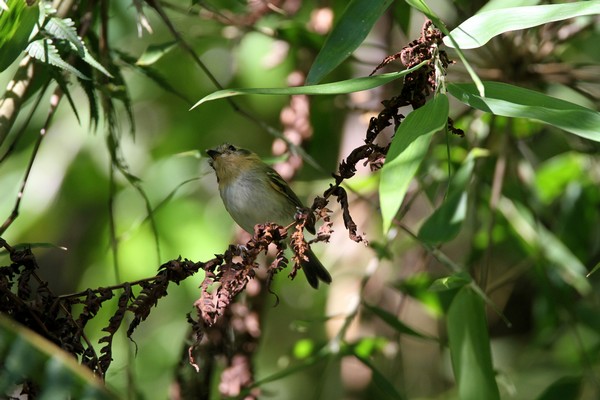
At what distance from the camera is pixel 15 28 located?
7.57 ft

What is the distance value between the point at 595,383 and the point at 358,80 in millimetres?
2128

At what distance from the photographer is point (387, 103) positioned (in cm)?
210

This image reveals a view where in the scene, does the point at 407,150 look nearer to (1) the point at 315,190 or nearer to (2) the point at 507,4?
(2) the point at 507,4

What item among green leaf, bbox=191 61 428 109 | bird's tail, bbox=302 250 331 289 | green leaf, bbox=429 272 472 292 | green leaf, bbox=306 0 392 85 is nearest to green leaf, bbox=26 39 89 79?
green leaf, bbox=191 61 428 109

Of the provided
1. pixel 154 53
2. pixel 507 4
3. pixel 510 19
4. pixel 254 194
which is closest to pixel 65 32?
pixel 154 53

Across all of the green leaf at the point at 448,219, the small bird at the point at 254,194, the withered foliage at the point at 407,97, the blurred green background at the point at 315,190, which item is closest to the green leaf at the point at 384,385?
the blurred green background at the point at 315,190

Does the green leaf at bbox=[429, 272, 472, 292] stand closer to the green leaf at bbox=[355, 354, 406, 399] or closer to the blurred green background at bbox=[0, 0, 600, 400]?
the green leaf at bbox=[355, 354, 406, 399]

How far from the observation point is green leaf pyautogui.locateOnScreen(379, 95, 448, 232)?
180cm

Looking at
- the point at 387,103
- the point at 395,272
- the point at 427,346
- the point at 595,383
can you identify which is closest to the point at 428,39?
the point at 387,103

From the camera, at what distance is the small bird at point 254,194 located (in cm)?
384

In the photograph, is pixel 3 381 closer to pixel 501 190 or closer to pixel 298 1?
pixel 501 190

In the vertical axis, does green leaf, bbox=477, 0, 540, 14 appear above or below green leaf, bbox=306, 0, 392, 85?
above

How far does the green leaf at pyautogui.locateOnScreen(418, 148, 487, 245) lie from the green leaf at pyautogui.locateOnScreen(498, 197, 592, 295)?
2.56 feet

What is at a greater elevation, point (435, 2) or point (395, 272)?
point (435, 2)
